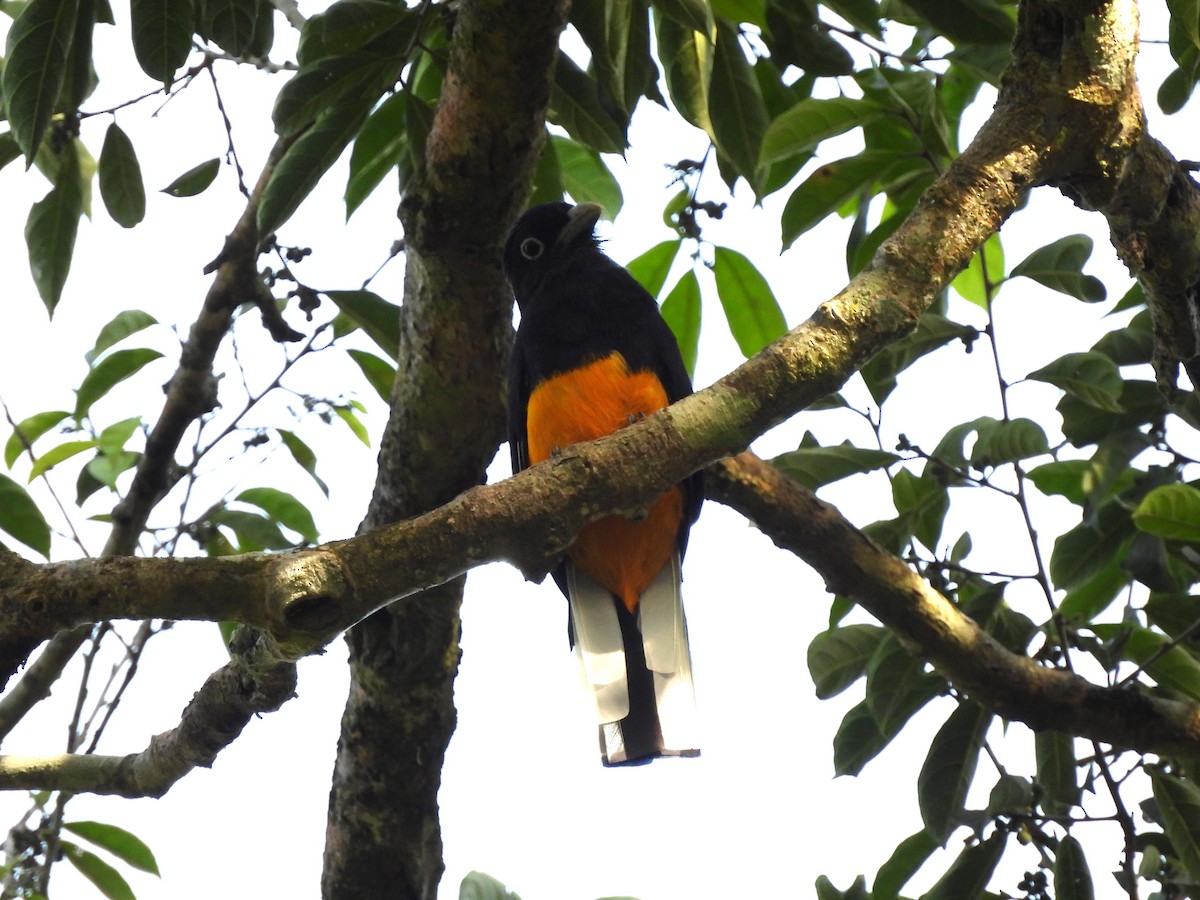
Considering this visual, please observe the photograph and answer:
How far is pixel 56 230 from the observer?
3092 millimetres

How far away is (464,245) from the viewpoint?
2.46 metres

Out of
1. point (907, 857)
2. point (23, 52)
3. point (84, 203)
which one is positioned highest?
point (84, 203)

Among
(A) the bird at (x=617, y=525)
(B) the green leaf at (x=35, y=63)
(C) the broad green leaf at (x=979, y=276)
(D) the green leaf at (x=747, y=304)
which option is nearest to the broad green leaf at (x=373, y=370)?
(A) the bird at (x=617, y=525)

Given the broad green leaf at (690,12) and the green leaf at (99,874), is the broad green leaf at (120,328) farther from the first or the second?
the broad green leaf at (690,12)

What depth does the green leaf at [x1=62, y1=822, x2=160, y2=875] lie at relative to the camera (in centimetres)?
321

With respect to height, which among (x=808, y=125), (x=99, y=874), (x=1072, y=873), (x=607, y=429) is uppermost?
(x=808, y=125)

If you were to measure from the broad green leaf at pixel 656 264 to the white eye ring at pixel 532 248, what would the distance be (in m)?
0.59

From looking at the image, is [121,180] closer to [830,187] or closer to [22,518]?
[22,518]

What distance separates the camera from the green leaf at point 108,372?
3648 millimetres

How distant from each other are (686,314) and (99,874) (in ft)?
7.22

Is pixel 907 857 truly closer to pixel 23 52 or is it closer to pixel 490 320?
pixel 490 320

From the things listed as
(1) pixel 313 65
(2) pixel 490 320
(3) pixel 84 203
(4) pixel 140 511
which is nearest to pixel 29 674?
(4) pixel 140 511

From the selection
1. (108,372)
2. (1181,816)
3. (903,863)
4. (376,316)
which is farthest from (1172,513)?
(108,372)

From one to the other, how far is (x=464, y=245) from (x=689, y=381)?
0.98 m
